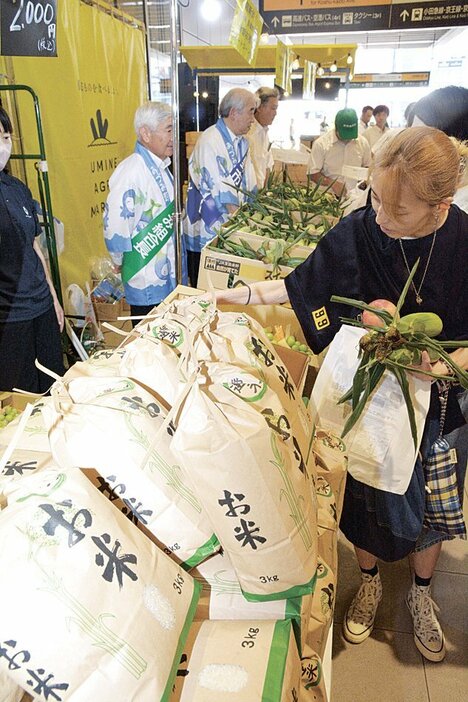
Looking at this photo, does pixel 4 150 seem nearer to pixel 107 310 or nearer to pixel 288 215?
pixel 288 215

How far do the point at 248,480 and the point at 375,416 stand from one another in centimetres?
63

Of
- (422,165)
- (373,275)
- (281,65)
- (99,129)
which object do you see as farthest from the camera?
(281,65)

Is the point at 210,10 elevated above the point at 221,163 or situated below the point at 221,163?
above

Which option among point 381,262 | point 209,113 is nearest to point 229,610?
point 381,262

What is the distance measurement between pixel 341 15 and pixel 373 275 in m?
5.27

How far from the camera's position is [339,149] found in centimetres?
515

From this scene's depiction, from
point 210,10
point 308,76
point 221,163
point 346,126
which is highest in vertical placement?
point 210,10

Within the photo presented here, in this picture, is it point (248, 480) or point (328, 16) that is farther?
point (328, 16)

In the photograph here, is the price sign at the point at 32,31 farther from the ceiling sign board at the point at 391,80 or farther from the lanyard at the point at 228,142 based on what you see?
the ceiling sign board at the point at 391,80

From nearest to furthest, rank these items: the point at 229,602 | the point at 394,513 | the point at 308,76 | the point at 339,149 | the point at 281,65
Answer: the point at 229,602 < the point at 394,513 < the point at 281,65 < the point at 339,149 < the point at 308,76

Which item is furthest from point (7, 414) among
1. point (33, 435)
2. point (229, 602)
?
point (229, 602)

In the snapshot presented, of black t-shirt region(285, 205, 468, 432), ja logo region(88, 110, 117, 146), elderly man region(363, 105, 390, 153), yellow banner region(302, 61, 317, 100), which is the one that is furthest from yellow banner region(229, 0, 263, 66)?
elderly man region(363, 105, 390, 153)

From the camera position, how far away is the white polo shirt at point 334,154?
16.8ft

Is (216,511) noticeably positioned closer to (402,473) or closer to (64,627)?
(64,627)
